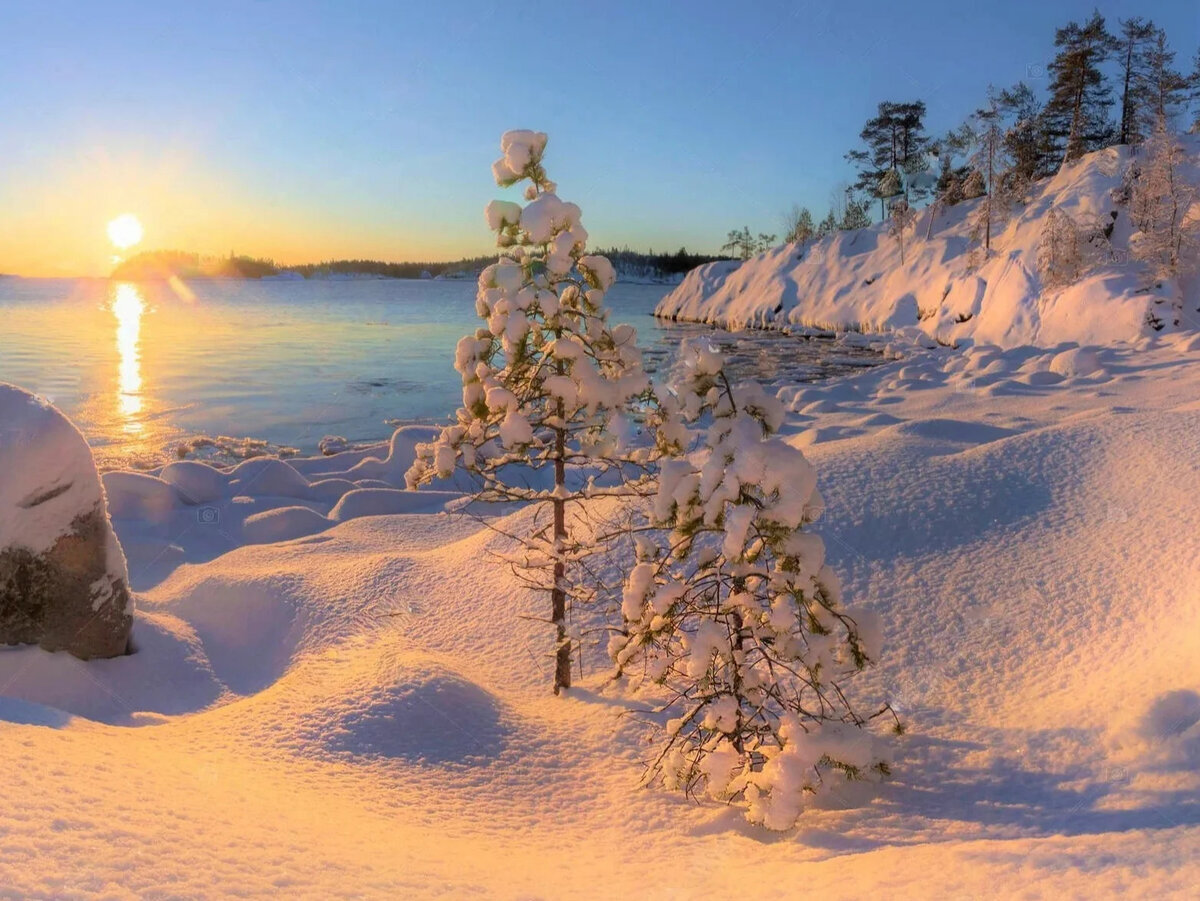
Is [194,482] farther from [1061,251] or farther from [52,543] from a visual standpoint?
[1061,251]

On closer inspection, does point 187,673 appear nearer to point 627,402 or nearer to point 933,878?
point 627,402

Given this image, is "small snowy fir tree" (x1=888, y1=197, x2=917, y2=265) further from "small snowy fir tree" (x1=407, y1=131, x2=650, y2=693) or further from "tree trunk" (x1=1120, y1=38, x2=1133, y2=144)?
"small snowy fir tree" (x1=407, y1=131, x2=650, y2=693)

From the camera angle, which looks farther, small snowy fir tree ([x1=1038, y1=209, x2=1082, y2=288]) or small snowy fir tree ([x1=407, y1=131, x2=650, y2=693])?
small snowy fir tree ([x1=1038, y1=209, x2=1082, y2=288])

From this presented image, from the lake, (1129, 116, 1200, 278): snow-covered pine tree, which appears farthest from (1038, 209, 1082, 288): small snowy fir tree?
the lake

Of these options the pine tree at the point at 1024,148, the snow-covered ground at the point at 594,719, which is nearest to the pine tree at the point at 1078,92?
the pine tree at the point at 1024,148

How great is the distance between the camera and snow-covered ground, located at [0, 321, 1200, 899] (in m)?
3.16

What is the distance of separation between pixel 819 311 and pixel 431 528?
50.7 meters

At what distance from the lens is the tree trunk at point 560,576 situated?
21.0ft

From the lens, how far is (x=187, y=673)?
7.47m

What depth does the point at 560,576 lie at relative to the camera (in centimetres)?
662

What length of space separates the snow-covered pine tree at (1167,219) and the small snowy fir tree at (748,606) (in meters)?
32.1

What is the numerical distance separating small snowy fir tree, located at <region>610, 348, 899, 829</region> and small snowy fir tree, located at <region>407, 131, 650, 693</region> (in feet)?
4.85

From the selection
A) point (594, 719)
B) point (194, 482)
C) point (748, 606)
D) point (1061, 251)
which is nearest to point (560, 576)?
point (594, 719)

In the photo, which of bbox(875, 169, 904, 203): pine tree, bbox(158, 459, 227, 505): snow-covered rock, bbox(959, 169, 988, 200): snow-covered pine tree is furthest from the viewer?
bbox(875, 169, 904, 203): pine tree
